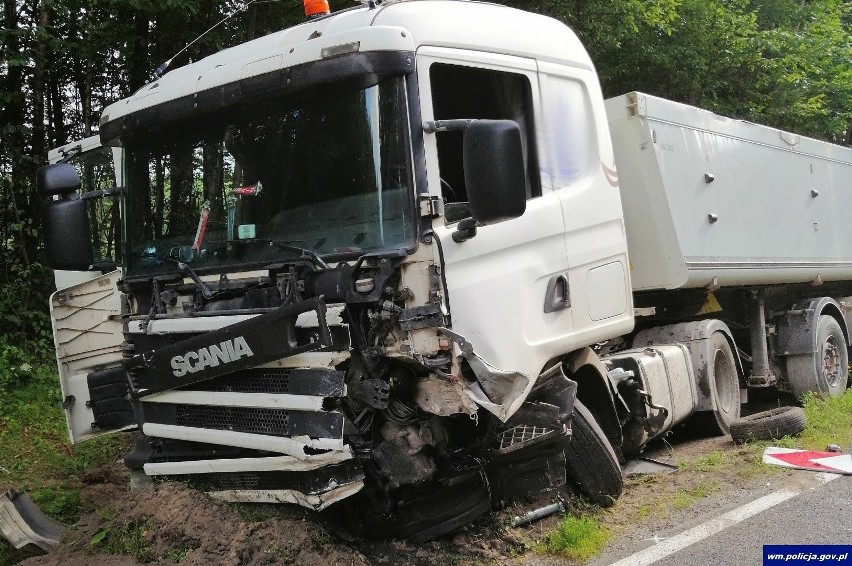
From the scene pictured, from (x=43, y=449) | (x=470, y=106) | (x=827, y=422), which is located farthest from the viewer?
(x=43, y=449)

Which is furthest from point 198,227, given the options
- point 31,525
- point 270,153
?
point 31,525

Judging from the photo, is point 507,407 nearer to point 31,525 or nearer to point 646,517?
point 646,517

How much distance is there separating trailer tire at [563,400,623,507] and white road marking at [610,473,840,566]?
0.62 metres

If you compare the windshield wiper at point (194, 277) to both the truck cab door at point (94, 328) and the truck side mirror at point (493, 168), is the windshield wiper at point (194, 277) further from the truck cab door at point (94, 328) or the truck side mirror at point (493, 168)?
the truck side mirror at point (493, 168)

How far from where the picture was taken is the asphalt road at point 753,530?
4434mm

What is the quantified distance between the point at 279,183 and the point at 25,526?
2.56 metres

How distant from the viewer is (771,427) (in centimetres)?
695

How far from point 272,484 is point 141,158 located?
79.1 inches

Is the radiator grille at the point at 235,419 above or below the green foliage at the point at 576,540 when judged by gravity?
above

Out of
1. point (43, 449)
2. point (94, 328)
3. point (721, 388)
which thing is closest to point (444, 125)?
point (94, 328)

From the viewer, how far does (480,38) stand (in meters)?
4.53

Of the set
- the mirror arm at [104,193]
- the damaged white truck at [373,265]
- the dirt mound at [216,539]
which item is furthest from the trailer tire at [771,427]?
the mirror arm at [104,193]

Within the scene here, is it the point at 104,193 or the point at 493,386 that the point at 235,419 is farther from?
the point at 104,193

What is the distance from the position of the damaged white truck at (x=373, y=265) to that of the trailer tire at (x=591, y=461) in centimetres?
2
